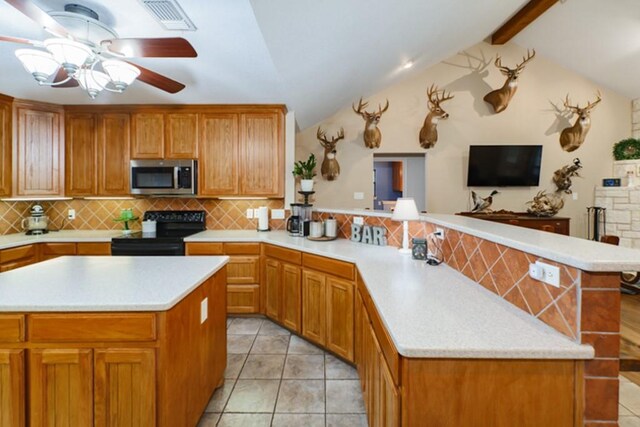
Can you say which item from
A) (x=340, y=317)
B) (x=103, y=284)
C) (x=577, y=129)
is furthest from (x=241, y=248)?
(x=577, y=129)

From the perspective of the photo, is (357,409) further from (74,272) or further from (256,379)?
(74,272)

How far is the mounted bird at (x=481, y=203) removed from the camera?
16.9 ft

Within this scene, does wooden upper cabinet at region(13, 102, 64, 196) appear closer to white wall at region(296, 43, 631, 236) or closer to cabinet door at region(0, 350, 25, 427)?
cabinet door at region(0, 350, 25, 427)

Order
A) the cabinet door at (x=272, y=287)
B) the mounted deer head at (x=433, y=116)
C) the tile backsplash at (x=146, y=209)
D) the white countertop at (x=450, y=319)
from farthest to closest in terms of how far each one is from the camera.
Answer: the mounted deer head at (x=433, y=116) < the tile backsplash at (x=146, y=209) < the cabinet door at (x=272, y=287) < the white countertop at (x=450, y=319)

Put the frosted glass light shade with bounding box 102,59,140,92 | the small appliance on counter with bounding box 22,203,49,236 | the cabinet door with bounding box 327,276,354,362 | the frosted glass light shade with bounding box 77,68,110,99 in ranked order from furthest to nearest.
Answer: the small appliance on counter with bounding box 22,203,49,236
the cabinet door with bounding box 327,276,354,362
the frosted glass light shade with bounding box 77,68,110,99
the frosted glass light shade with bounding box 102,59,140,92

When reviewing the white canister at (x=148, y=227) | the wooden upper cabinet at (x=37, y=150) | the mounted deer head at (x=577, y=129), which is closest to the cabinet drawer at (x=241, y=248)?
the white canister at (x=148, y=227)

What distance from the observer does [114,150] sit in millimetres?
3586

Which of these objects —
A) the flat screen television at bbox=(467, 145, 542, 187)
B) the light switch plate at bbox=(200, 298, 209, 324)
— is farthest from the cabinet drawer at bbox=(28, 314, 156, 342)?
the flat screen television at bbox=(467, 145, 542, 187)

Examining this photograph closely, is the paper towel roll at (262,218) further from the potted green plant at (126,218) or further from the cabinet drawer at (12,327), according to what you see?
→ the cabinet drawer at (12,327)

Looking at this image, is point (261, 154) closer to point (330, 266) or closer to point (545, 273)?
point (330, 266)

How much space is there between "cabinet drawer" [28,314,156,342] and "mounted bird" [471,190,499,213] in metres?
5.18

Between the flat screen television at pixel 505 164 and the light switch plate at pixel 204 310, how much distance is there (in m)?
4.97

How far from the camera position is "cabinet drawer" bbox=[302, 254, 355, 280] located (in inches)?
91.3

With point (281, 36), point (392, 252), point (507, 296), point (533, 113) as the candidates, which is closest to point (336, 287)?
point (392, 252)
